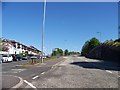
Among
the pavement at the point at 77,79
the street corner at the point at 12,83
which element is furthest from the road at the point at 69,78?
the street corner at the point at 12,83

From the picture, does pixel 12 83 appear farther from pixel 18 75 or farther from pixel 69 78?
pixel 18 75

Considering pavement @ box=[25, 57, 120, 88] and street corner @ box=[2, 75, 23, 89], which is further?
pavement @ box=[25, 57, 120, 88]

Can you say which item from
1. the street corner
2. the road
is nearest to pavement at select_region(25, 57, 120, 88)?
the road

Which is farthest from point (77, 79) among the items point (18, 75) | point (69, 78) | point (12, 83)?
point (18, 75)

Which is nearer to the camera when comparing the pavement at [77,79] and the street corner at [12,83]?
the street corner at [12,83]

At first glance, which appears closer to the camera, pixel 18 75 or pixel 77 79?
pixel 77 79

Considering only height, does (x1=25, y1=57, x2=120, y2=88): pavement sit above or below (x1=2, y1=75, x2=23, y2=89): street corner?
A: below

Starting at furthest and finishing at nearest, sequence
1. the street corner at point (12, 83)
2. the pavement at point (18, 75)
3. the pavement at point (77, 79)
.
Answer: the pavement at point (18, 75), the pavement at point (77, 79), the street corner at point (12, 83)

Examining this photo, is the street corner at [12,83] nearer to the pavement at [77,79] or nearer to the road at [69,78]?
the road at [69,78]

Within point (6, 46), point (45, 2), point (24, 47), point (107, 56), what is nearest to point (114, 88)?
point (45, 2)

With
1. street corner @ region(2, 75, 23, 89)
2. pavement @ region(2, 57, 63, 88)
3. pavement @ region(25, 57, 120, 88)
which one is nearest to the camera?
street corner @ region(2, 75, 23, 89)

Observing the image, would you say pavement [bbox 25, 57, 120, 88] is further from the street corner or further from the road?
the street corner

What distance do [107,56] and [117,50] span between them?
14835mm

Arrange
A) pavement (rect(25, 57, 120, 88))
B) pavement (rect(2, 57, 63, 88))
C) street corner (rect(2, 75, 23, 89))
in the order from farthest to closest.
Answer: pavement (rect(2, 57, 63, 88)) → pavement (rect(25, 57, 120, 88)) → street corner (rect(2, 75, 23, 89))
